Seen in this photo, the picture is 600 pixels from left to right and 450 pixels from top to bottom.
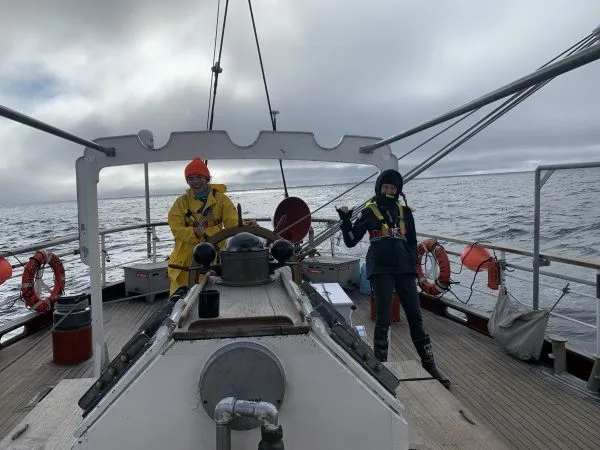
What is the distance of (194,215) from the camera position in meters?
4.37

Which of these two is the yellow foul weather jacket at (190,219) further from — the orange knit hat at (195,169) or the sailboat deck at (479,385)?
the sailboat deck at (479,385)

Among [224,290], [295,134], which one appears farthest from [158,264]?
[224,290]

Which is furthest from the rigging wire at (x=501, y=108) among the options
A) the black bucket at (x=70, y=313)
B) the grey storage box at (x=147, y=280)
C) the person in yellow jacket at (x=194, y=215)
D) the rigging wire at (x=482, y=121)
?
the grey storage box at (x=147, y=280)

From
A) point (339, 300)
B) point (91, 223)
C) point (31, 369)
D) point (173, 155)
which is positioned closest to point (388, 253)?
point (339, 300)

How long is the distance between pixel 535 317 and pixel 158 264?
230 inches

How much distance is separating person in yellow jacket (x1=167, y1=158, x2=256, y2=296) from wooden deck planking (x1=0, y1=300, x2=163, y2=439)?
1.54 meters

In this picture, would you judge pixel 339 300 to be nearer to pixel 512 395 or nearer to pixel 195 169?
pixel 512 395

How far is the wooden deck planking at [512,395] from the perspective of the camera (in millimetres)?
3418

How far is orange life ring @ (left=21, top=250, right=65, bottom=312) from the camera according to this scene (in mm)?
6438

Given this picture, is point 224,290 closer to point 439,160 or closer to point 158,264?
point 439,160

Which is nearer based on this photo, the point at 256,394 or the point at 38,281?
the point at 256,394

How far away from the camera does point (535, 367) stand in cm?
462

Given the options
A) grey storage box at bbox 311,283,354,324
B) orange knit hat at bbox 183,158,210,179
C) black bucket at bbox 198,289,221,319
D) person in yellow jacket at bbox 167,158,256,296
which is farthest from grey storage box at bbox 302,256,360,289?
black bucket at bbox 198,289,221,319

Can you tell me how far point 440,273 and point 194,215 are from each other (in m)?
3.66
